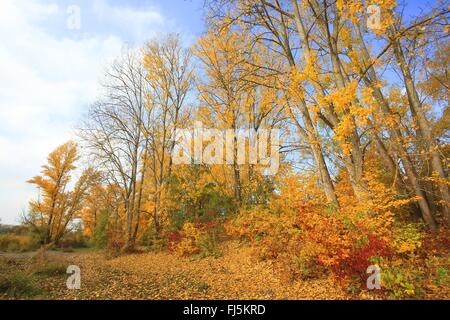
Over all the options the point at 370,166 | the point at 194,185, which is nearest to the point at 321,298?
the point at 370,166

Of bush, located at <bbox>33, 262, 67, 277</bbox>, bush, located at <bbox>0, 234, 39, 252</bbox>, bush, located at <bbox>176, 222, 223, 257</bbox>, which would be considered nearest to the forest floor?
bush, located at <bbox>33, 262, 67, 277</bbox>

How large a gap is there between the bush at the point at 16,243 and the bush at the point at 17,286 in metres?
16.7

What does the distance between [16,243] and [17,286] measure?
1860 cm

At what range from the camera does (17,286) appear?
205 inches

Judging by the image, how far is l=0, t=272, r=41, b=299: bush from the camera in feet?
16.6

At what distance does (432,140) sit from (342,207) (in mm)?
4198

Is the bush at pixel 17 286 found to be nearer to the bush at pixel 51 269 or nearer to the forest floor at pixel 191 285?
the forest floor at pixel 191 285

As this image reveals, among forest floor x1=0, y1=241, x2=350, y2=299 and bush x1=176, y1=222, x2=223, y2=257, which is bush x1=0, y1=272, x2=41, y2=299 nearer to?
forest floor x1=0, y1=241, x2=350, y2=299

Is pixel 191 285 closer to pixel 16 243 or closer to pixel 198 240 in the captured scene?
pixel 198 240

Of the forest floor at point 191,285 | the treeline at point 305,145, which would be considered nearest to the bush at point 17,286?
the forest floor at point 191,285

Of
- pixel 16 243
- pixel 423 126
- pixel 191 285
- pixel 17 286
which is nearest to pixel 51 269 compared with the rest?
pixel 17 286
